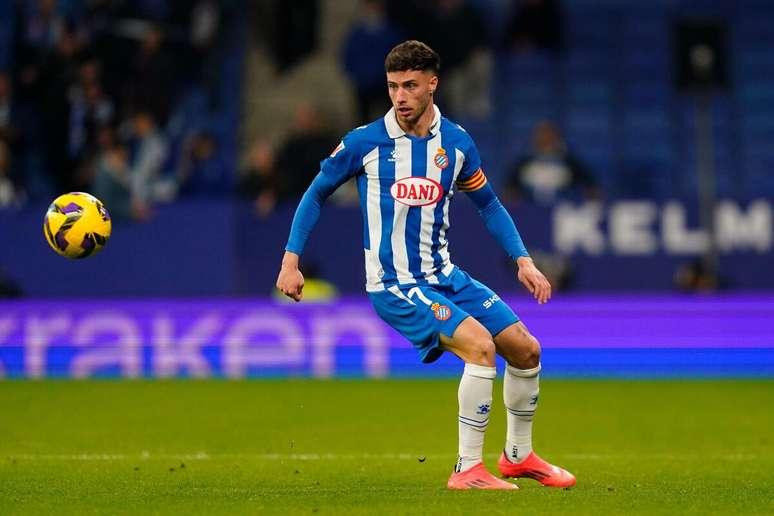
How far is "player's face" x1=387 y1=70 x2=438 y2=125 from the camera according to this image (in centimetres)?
695

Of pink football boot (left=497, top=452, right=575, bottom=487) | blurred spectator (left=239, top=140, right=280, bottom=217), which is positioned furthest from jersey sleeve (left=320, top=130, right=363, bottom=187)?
blurred spectator (left=239, top=140, right=280, bottom=217)

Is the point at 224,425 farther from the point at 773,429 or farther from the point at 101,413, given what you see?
the point at 773,429

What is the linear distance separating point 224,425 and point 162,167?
23.0ft

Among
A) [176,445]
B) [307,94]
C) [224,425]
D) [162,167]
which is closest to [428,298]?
[176,445]

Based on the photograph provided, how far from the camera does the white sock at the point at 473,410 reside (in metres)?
7.01

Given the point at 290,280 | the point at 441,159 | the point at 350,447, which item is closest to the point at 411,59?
the point at 441,159

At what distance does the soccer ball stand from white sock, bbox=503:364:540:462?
232 cm

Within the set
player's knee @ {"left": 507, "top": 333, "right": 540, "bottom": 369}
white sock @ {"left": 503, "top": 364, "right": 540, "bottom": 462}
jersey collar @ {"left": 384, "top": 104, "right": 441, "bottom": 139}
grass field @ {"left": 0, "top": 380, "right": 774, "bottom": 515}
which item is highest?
jersey collar @ {"left": 384, "top": 104, "right": 441, "bottom": 139}

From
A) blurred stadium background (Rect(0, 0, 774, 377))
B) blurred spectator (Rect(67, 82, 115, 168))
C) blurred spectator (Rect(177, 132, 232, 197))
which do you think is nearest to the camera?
blurred stadium background (Rect(0, 0, 774, 377))

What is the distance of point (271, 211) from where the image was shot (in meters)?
16.5

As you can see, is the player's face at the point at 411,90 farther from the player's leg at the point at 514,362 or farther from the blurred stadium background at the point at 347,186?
the blurred stadium background at the point at 347,186

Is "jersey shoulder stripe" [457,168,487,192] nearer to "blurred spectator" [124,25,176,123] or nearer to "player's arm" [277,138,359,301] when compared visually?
"player's arm" [277,138,359,301]

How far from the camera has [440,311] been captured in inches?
276

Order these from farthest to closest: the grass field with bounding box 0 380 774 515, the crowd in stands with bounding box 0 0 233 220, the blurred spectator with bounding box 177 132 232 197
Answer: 1. the blurred spectator with bounding box 177 132 232 197
2. the crowd in stands with bounding box 0 0 233 220
3. the grass field with bounding box 0 380 774 515
